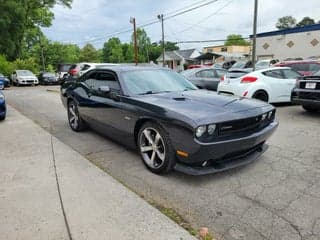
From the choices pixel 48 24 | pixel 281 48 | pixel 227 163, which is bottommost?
pixel 227 163

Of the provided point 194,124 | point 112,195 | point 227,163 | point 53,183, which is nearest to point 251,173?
point 227,163

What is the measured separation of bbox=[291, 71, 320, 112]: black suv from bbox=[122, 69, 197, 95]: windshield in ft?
11.2

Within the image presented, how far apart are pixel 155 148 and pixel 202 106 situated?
81 centimetres

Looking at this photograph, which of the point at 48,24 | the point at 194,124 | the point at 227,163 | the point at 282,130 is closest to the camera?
the point at 194,124

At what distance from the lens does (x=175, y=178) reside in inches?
146

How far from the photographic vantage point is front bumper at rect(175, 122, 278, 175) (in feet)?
10.7

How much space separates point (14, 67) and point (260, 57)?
27.9 metres

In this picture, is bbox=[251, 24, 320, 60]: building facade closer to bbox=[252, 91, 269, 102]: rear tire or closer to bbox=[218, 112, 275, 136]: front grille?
bbox=[252, 91, 269, 102]: rear tire

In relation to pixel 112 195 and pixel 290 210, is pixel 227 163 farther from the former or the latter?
pixel 112 195

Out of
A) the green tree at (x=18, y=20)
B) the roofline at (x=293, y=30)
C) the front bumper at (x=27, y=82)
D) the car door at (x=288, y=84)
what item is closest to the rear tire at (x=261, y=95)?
the car door at (x=288, y=84)

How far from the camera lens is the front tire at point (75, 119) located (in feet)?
20.2

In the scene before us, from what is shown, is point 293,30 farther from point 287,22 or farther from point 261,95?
point 287,22

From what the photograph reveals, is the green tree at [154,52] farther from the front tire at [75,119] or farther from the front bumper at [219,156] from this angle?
the front bumper at [219,156]

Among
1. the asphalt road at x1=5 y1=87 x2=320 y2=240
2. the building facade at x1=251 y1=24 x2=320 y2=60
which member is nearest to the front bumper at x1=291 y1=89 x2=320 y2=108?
the asphalt road at x1=5 y1=87 x2=320 y2=240
